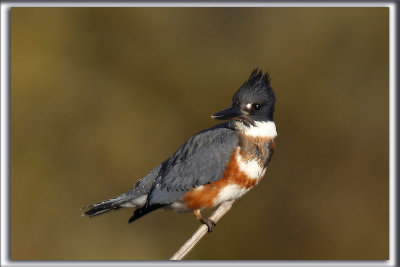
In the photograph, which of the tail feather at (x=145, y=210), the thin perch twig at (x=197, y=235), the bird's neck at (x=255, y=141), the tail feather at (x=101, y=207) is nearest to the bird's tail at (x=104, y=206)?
the tail feather at (x=101, y=207)

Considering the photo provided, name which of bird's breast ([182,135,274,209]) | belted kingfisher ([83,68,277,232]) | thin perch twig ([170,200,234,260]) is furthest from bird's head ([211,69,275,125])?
thin perch twig ([170,200,234,260])

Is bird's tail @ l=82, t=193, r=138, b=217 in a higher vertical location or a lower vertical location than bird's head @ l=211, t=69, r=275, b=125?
lower

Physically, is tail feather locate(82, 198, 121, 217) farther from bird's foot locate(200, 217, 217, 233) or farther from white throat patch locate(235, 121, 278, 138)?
white throat patch locate(235, 121, 278, 138)

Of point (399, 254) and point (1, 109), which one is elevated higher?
point (1, 109)

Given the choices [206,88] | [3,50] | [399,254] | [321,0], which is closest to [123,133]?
[206,88]

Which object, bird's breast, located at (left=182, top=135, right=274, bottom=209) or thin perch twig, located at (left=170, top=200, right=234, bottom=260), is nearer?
thin perch twig, located at (left=170, top=200, right=234, bottom=260)

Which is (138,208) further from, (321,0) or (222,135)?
(321,0)

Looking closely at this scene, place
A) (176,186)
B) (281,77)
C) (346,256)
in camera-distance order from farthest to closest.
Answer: (281,77) → (346,256) → (176,186)

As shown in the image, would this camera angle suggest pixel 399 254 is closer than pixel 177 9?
Yes
